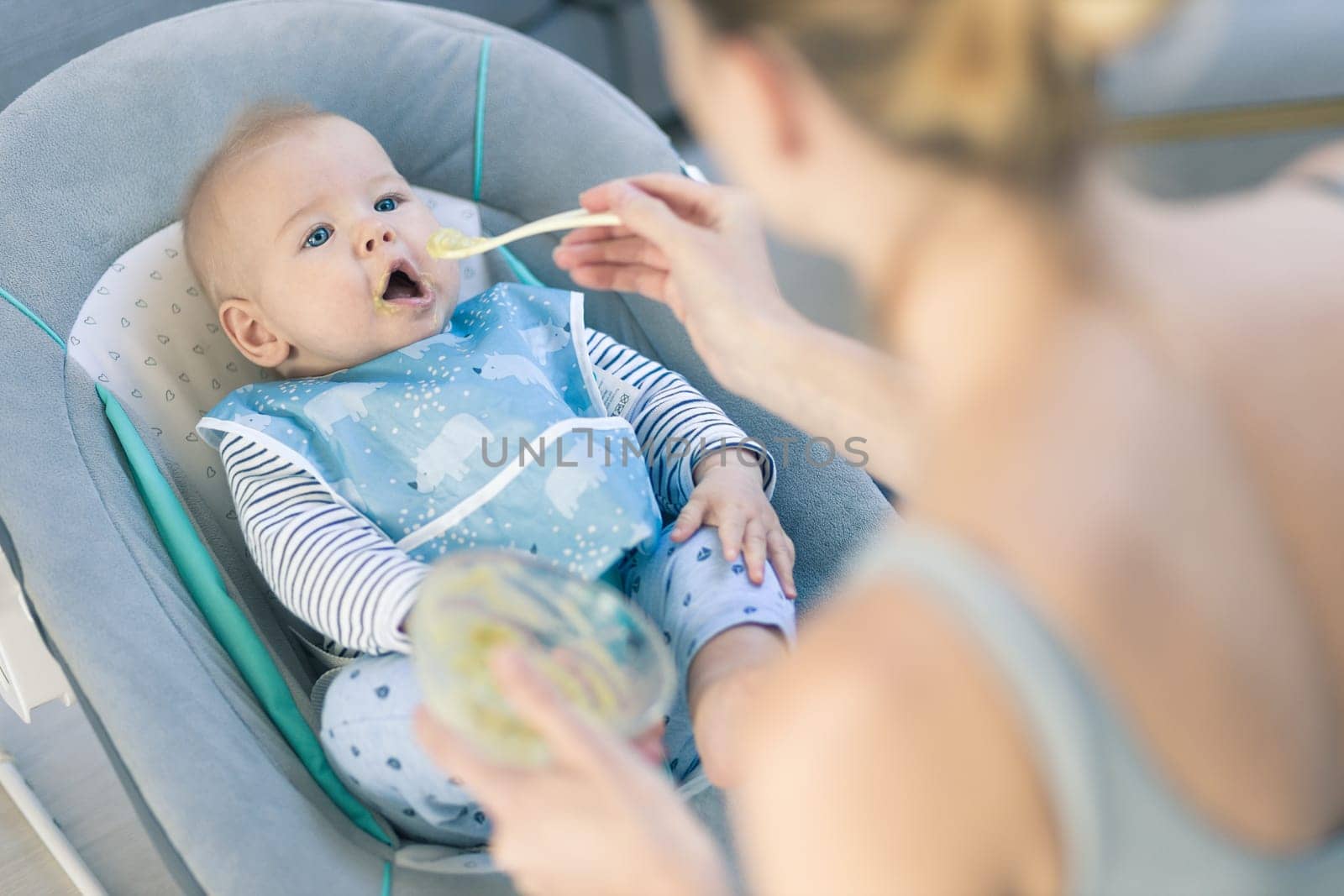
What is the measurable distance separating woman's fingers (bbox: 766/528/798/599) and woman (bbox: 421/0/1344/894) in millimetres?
533

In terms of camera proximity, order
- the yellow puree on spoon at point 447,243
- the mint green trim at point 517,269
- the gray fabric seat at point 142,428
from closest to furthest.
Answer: the gray fabric seat at point 142,428
the yellow puree on spoon at point 447,243
the mint green trim at point 517,269

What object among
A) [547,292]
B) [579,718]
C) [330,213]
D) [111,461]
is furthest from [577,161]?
[579,718]

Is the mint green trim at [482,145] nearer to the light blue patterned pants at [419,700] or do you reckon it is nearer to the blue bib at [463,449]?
the blue bib at [463,449]

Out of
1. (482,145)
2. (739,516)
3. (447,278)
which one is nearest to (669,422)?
(739,516)

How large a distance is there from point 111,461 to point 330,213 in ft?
0.97

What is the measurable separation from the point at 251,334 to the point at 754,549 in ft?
1.72

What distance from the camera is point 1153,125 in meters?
2.41

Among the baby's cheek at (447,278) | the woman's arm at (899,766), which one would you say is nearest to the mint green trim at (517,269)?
the baby's cheek at (447,278)

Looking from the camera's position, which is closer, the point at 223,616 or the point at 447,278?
the point at 223,616

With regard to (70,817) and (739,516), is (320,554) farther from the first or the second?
(70,817)

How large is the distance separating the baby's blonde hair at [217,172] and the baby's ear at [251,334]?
0.02 metres

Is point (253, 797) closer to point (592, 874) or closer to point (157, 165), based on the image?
point (592, 874)

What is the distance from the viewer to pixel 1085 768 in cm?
47

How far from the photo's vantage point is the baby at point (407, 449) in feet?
→ 3.31
